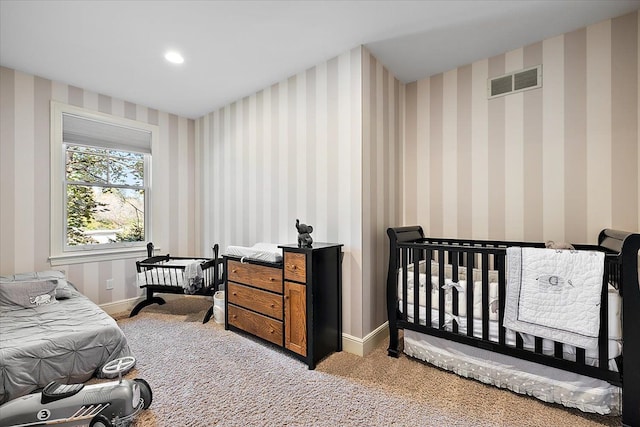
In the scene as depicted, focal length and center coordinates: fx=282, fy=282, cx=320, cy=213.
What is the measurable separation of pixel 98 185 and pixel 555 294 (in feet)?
14.2

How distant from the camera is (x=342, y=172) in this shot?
2.42m

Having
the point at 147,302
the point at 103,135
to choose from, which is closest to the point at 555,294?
the point at 147,302

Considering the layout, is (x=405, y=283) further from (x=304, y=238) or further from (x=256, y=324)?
(x=256, y=324)

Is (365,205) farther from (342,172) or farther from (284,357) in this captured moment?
(284,357)

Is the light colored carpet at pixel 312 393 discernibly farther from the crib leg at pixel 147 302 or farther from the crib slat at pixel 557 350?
the crib leg at pixel 147 302

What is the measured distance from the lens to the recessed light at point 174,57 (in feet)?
7.89

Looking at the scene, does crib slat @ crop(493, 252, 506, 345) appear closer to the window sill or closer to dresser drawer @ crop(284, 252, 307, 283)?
dresser drawer @ crop(284, 252, 307, 283)

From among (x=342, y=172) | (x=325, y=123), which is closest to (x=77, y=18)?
(x=325, y=123)

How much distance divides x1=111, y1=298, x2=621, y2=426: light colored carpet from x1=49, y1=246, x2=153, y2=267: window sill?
1354 mm

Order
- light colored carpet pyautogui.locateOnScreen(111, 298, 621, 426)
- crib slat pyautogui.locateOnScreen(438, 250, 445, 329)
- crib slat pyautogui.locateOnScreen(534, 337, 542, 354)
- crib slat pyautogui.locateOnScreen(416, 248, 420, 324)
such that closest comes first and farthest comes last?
1. light colored carpet pyautogui.locateOnScreen(111, 298, 621, 426)
2. crib slat pyautogui.locateOnScreen(534, 337, 542, 354)
3. crib slat pyautogui.locateOnScreen(438, 250, 445, 329)
4. crib slat pyautogui.locateOnScreen(416, 248, 420, 324)

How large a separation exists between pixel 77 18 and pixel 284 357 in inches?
113

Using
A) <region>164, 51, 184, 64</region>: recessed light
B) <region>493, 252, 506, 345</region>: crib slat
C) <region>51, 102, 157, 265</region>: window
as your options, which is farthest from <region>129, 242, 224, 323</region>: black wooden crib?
<region>493, 252, 506, 345</region>: crib slat

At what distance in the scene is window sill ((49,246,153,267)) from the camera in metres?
2.96

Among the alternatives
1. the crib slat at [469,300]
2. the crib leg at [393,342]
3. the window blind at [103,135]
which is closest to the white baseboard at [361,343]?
the crib leg at [393,342]
